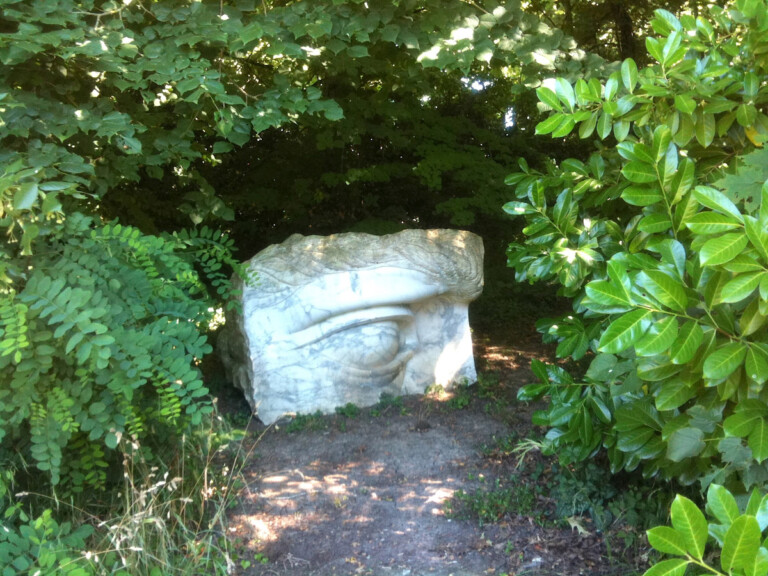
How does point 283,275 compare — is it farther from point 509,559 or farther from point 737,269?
point 737,269

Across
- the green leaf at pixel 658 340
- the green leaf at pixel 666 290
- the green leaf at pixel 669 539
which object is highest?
the green leaf at pixel 666 290

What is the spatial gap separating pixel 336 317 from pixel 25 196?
2722 millimetres

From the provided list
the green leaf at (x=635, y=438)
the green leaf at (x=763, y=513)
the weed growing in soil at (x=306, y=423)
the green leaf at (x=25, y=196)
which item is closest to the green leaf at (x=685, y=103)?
the green leaf at (x=635, y=438)

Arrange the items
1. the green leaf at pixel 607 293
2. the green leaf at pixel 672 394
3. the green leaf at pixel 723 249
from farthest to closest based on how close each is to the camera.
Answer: the green leaf at pixel 672 394 → the green leaf at pixel 607 293 → the green leaf at pixel 723 249

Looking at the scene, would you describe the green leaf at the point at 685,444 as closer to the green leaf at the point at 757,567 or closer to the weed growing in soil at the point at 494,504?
the weed growing in soil at the point at 494,504

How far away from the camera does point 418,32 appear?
4082 mm

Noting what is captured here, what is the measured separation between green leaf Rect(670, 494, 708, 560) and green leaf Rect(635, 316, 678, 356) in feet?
1.70

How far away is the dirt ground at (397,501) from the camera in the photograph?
10.7 feet

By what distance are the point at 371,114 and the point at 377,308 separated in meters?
2.04

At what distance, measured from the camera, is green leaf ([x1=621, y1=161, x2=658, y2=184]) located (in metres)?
2.55

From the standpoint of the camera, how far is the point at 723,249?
1795 millimetres

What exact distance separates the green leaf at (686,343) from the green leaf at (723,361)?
125mm

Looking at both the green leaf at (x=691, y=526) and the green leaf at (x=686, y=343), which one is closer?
the green leaf at (x=691, y=526)

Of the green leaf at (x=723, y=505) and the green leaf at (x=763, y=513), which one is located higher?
the green leaf at (x=723, y=505)
